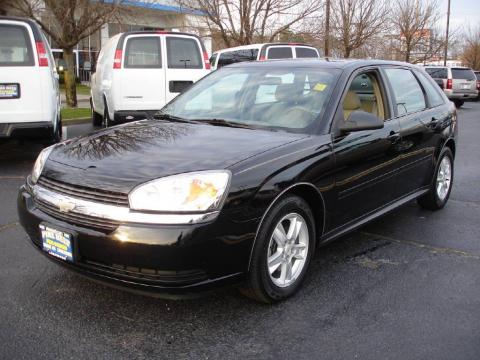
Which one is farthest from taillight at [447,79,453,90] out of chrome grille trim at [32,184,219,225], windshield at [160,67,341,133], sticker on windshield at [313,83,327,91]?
chrome grille trim at [32,184,219,225]

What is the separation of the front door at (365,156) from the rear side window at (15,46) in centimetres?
453

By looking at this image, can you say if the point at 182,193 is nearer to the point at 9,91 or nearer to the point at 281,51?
the point at 9,91

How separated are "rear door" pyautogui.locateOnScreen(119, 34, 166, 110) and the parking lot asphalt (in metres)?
5.13

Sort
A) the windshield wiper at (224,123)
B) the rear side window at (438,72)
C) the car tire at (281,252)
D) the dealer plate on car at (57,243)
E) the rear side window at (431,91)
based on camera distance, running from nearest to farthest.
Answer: the dealer plate on car at (57,243), the car tire at (281,252), the windshield wiper at (224,123), the rear side window at (431,91), the rear side window at (438,72)

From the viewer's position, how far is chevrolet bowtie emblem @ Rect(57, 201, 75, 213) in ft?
9.66

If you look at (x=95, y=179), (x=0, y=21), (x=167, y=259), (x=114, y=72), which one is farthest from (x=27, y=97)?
(x=167, y=259)

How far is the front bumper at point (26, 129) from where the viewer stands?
673cm

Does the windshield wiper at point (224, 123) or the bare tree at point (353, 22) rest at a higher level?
the bare tree at point (353, 22)

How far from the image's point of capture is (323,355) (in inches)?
108

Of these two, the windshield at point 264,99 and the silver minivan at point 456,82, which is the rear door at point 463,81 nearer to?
the silver minivan at point 456,82

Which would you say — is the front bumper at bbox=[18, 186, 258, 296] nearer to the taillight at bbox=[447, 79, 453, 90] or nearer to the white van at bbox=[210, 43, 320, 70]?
the white van at bbox=[210, 43, 320, 70]

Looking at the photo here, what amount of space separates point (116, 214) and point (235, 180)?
0.67 meters

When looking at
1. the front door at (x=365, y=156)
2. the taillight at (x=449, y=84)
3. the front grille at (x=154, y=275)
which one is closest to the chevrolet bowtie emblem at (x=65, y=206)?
the front grille at (x=154, y=275)

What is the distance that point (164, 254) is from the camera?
8.91 ft
